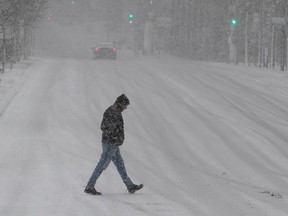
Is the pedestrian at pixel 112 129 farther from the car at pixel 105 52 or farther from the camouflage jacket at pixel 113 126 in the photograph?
the car at pixel 105 52

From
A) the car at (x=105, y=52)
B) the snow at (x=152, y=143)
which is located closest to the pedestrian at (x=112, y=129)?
the snow at (x=152, y=143)

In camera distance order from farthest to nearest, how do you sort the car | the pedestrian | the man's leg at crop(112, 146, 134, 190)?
the car → the man's leg at crop(112, 146, 134, 190) → the pedestrian

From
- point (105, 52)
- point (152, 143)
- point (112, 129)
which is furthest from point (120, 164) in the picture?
point (105, 52)

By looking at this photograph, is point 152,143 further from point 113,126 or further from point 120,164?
point 113,126

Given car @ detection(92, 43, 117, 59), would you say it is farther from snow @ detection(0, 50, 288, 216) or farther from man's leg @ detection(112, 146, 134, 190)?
man's leg @ detection(112, 146, 134, 190)

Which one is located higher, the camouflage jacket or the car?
the car

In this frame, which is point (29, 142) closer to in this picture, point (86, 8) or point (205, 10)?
point (205, 10)

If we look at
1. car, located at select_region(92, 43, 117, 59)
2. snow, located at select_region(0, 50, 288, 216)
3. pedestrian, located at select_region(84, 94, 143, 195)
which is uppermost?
car, located at select_region(92, 43, 117, 59)

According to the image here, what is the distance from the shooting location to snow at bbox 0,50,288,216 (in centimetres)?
1103

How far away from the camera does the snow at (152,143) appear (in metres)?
11.0

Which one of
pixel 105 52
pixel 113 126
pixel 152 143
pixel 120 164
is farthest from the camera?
pixel 105 52

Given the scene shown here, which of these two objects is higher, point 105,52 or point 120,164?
point 105,52

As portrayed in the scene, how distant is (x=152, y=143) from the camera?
17.1 m

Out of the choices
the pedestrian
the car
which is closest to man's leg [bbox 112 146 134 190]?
the pedestrian
